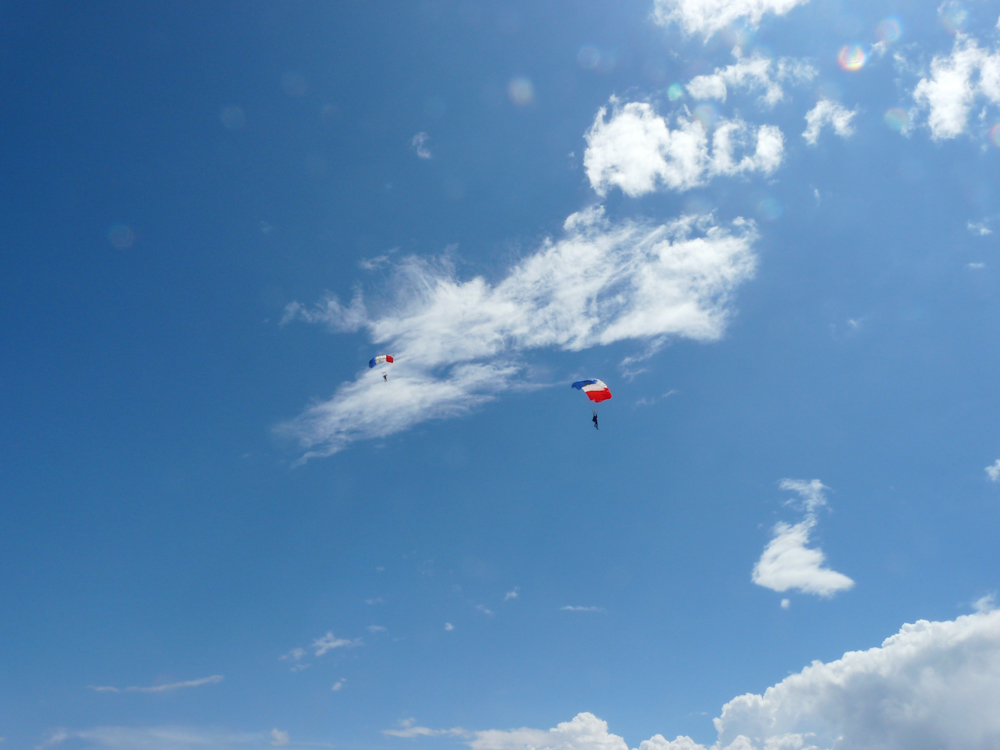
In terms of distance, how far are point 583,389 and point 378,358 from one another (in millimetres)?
33094

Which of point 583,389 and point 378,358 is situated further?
point 378,358

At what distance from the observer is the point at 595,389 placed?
6384 cm

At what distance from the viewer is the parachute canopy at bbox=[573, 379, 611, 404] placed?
6322 cm

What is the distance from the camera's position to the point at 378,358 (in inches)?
3191

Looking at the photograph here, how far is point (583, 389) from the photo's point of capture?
63031mm

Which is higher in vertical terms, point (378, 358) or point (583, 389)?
point (378, 358)

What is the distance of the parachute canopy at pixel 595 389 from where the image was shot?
207 ft
